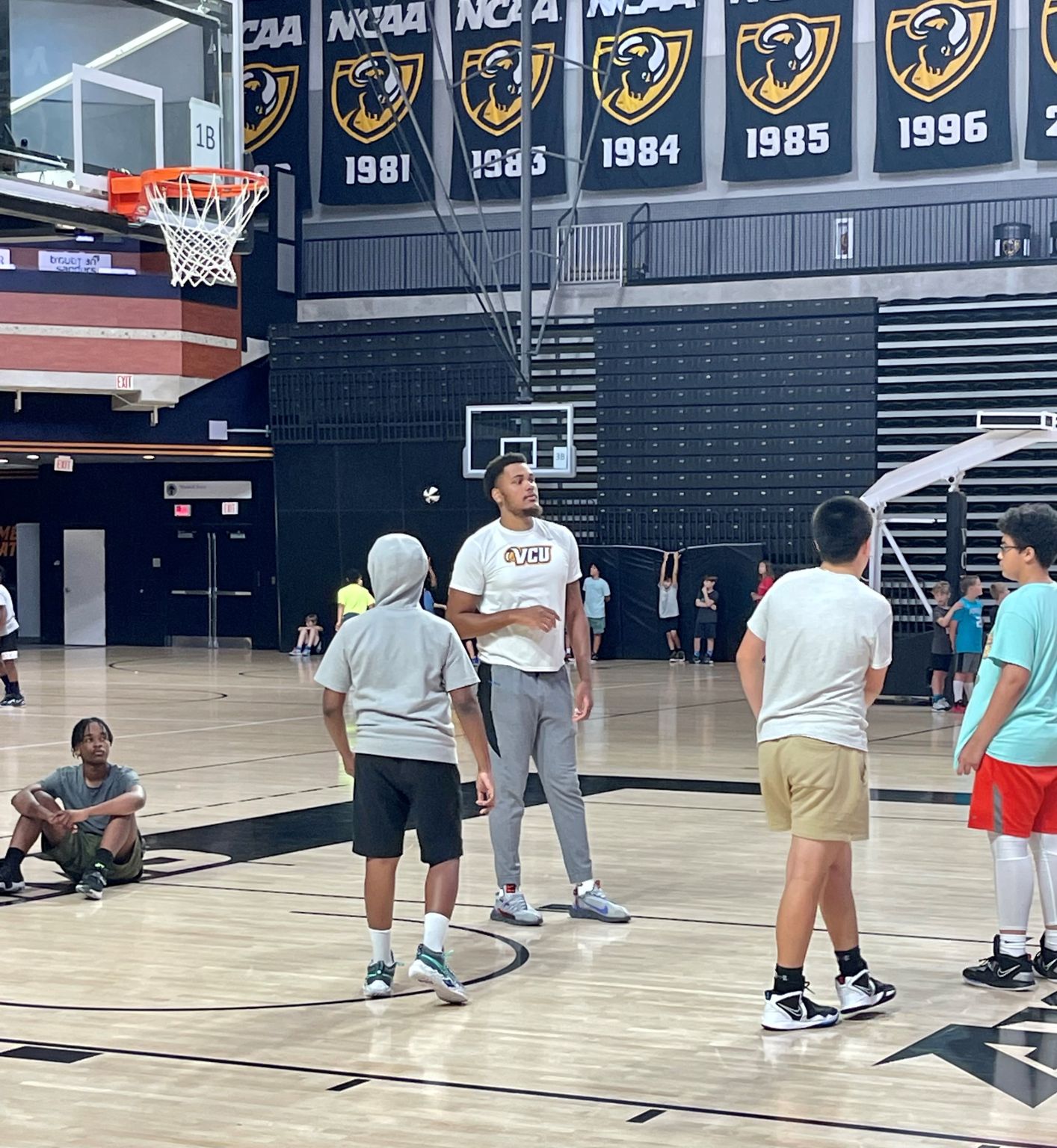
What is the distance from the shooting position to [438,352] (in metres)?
28.6

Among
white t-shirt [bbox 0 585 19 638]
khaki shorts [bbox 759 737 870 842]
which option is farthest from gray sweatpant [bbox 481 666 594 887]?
white t-shirt [bbox 0 585 19 638]

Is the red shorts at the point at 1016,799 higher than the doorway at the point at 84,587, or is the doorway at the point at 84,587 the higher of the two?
the red shorts at the point at 1016,799

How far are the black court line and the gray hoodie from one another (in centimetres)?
120

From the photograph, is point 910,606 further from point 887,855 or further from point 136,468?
point 887,855

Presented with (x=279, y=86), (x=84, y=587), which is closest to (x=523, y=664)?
(x=279, y=86)

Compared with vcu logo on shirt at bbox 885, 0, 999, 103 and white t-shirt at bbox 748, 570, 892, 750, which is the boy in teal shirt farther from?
vcu logo on shirt at bbox 885, 0, 999, 103

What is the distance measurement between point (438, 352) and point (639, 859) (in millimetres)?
20381

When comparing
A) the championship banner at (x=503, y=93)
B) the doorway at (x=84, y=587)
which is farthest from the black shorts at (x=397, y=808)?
the doorway at (x=84, y=587)

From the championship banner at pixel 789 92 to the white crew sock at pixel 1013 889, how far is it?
21966 mm

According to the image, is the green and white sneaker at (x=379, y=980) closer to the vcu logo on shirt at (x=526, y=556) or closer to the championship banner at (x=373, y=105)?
the vcu logo on shirt at (x=526, y=556)

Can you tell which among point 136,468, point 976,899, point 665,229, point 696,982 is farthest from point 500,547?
point 136,468

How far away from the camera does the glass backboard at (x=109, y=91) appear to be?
1098cm

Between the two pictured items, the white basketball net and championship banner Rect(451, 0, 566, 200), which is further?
championship banner Rect(451, 0, 566, 200)

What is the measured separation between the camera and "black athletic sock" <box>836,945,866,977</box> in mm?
5754
